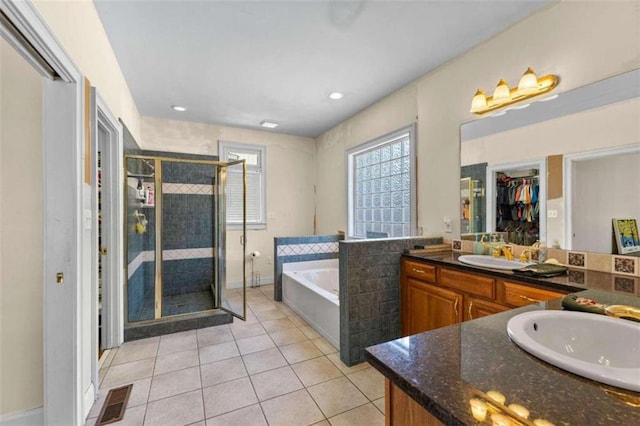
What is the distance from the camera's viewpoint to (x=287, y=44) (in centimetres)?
236

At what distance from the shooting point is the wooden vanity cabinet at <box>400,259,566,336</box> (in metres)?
1.67

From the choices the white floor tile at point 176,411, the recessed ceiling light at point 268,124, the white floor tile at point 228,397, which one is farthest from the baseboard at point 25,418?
the recessed ceiling light at point 268,124

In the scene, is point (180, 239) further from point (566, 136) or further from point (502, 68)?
point (566, 136)

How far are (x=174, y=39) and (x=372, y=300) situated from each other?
269 centimetres

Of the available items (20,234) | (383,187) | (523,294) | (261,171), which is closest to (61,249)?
(20,234)

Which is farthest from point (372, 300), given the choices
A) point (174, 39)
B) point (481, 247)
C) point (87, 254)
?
point (174, 39)

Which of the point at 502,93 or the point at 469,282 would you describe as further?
the point at 502,93

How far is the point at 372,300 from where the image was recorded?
2.35m

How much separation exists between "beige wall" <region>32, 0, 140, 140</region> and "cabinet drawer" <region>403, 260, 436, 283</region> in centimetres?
264

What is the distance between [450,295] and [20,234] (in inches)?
105

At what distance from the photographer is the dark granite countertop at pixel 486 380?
0.50 m

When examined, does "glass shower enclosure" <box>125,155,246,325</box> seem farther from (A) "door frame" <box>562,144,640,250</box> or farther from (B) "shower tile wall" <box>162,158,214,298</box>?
(A) "door frame" <box>562,144,640,250</box>

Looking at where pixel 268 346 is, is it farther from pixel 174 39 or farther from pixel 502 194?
pixel 174 39

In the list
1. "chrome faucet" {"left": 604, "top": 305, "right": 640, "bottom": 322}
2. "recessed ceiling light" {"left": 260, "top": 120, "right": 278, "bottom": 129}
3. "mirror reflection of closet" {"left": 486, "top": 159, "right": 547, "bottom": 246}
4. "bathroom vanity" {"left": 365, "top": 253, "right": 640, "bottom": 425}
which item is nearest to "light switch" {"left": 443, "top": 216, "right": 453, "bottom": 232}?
"mirror reflection of closet" {"left": 486, "top": 159, "right": 547, "bottom": 246}
